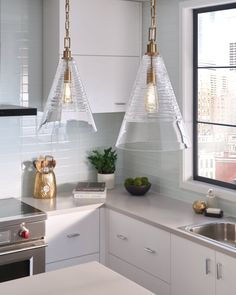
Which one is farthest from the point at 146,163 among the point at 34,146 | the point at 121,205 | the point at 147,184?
the point at 34,146

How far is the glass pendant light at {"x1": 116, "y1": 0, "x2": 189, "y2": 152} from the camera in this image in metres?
1.54

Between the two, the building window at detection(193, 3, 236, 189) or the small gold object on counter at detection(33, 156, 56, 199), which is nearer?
the building window at detection(193, 3, 236, 189)

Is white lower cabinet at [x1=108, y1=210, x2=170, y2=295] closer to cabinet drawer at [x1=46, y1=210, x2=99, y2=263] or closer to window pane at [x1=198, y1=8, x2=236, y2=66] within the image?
cabinet drawer at [x1=46, y1=210, x2=99, y2=263]

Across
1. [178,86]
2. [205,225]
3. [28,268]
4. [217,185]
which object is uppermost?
[178,86]

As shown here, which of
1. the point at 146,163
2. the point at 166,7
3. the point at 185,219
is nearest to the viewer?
the point at 185,219

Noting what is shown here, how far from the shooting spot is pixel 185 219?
3430mm

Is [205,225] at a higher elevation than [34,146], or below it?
below

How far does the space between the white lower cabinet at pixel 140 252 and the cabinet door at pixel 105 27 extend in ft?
4.10

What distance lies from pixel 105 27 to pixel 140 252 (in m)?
1.71

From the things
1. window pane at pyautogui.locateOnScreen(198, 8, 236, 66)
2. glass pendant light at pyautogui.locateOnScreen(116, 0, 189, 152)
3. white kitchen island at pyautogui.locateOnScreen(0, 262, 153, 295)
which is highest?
window pane at pyautogui.locateOnScreen(198, 8, 236, 66)

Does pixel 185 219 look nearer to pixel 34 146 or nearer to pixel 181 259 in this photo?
pixel 181 259

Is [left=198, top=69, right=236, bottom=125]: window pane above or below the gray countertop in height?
above

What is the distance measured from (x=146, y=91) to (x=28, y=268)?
2246mm

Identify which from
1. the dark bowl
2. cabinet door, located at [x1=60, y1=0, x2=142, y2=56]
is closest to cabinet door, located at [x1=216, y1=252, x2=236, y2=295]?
the dark bowl
